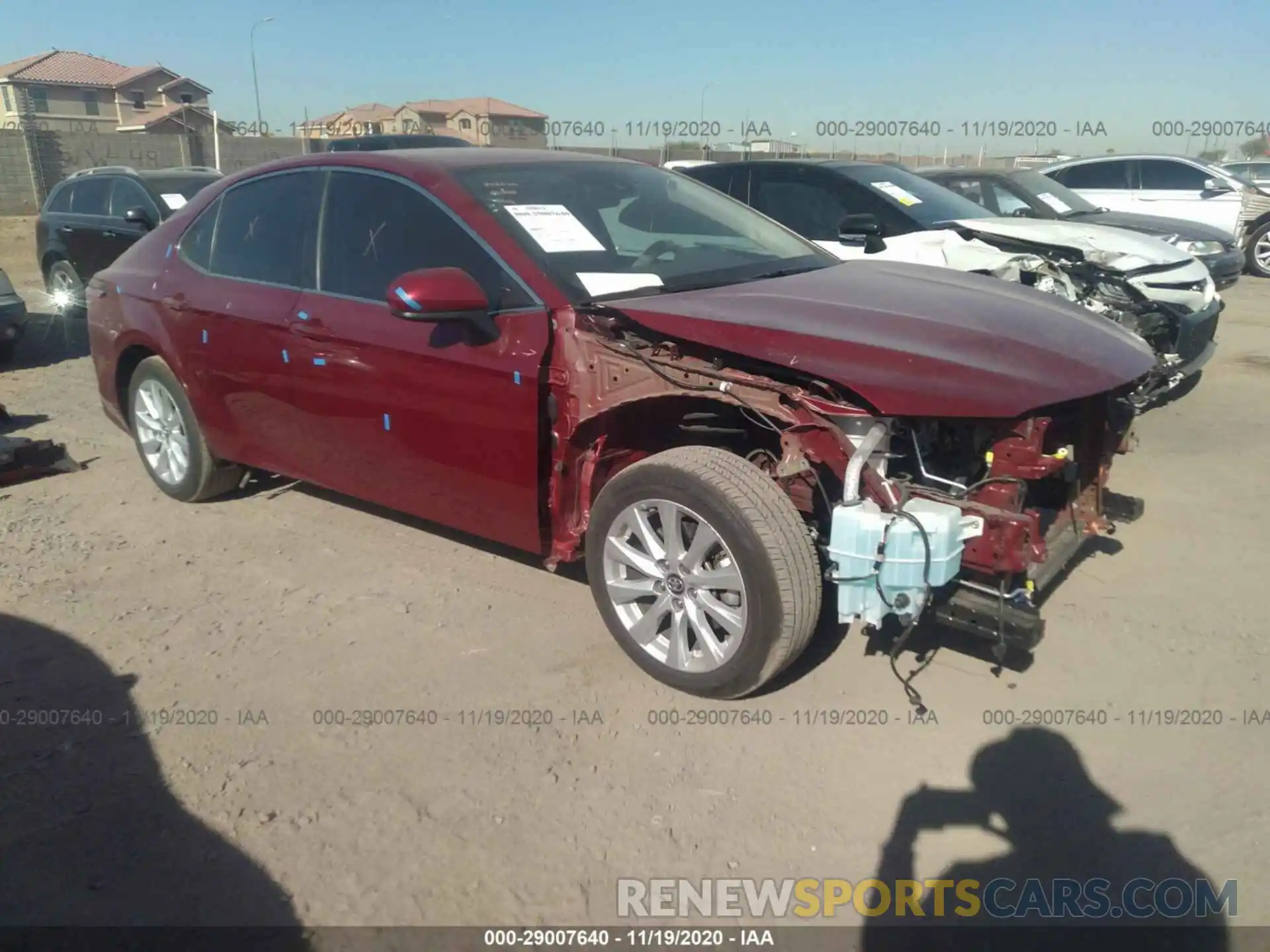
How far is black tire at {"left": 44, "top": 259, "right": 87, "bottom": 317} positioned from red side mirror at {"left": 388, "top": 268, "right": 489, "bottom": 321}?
8787 mm

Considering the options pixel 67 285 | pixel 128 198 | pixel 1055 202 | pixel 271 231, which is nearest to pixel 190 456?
pixel 271 231

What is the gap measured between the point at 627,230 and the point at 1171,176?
12.2 meters

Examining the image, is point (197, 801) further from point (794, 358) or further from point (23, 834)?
point (794, 358)

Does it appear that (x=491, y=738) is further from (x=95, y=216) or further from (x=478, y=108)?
(x=478, y=108)

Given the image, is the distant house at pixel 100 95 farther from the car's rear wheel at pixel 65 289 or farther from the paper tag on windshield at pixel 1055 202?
the paper tag on windshield at pixel 1055 202

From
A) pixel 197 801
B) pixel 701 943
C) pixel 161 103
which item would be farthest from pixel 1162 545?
pixel 161 103

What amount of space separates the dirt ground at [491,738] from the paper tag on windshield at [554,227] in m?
1.37

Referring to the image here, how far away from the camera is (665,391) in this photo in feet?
10.5

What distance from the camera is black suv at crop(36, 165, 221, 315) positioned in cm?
988

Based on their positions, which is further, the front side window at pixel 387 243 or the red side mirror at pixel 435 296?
the front side window at pixel 387 243

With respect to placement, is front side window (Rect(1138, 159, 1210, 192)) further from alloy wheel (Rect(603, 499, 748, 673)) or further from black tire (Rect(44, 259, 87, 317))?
black tire (Rect(44, 259, 87, 317))

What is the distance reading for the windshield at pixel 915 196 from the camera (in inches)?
280

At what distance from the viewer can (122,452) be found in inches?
242

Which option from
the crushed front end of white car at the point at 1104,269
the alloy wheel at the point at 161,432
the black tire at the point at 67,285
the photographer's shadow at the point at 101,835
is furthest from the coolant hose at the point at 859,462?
the black tire at the point at 67,285
